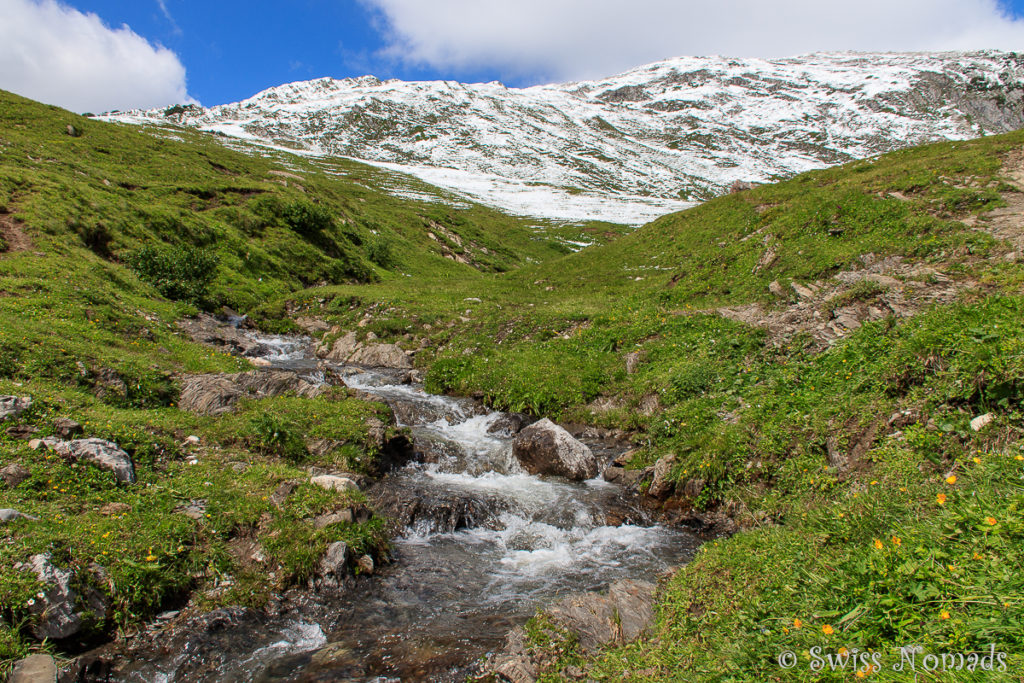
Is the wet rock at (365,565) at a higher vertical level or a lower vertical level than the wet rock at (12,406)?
lower

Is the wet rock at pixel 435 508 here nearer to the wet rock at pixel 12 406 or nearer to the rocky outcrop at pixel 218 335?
the wet rock at pixel 12 406

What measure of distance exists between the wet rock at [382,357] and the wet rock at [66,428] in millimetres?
14465

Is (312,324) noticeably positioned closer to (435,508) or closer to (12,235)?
(12,235)

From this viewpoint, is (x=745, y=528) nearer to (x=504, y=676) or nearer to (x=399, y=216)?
(x=504, y=676)

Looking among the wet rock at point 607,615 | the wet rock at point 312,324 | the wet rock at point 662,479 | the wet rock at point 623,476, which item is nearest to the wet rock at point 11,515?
the wet rock at point 607,615

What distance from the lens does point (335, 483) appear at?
34.0ft

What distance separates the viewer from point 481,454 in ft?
48.9

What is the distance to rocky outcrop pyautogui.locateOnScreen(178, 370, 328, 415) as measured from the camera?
44.5 feet

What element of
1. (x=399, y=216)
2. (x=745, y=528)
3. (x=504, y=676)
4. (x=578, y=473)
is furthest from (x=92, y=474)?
(x=399, y=216)

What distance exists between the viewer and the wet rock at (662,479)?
11797mm

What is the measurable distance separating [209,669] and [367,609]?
2.20m

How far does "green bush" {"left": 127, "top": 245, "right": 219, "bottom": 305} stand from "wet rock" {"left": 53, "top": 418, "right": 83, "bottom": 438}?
61.7 ft

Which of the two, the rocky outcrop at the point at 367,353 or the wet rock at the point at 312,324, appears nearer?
the rocky outcrop at the point at 367,353

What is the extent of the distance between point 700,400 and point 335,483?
991cm
